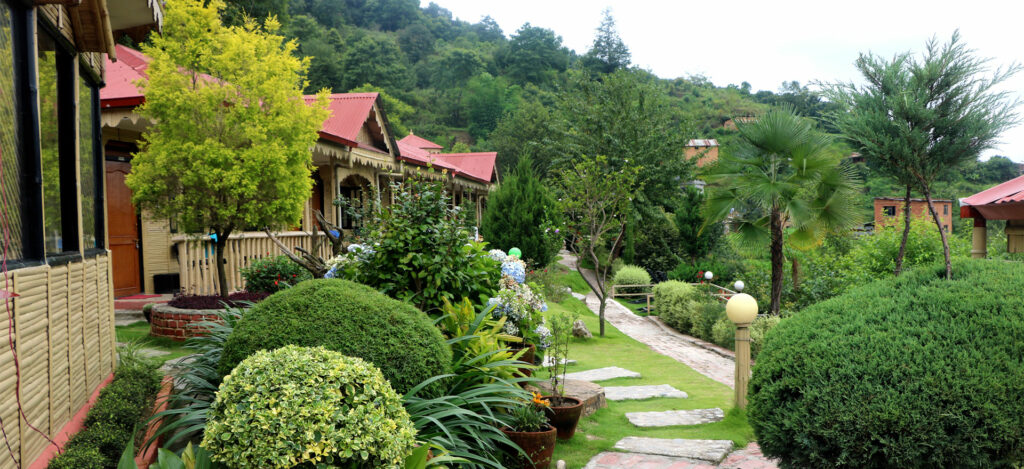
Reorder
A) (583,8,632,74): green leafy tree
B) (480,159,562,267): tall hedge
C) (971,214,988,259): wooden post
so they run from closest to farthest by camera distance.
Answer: (971,214,988,259): wooden post < (480,159,562,267): tall hedge < (583,8,632,74): green leafy tree

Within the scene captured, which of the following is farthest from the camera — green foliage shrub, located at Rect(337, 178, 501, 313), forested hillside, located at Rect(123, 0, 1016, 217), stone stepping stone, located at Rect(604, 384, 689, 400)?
forested hillside, located at Rect(123, 0, 1016, 217)

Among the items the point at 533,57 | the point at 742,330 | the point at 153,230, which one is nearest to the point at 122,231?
the point at 153,230

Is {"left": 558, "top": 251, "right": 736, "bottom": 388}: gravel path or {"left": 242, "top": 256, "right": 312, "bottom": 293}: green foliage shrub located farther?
{"left": 558, "top": 251, "right": 736, "bottom": 388}: gravel path

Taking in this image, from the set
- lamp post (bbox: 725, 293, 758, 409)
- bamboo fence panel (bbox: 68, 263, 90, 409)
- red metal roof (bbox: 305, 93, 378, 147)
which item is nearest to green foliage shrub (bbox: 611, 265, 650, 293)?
red metal roof (bbox: 305, 93, 378, 147)

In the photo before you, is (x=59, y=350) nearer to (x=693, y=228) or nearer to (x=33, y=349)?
(x=33, y=349)

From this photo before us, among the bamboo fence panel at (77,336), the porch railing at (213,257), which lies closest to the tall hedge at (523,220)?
the porch railing at (213,257)

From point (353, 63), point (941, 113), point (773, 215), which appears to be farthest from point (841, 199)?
point (353, 63)

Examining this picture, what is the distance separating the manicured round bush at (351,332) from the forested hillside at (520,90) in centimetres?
949

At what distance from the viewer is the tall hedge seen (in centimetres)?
1647

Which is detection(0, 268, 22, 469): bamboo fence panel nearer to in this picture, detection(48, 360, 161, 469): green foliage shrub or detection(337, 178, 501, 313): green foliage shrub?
detection(48, 360, 161, 469): green foliage shrub

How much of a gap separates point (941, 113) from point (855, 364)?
9979mm

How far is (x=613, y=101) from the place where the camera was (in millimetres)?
27141

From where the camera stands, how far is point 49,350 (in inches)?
122

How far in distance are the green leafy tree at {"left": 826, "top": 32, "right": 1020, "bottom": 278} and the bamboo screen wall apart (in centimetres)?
1166
